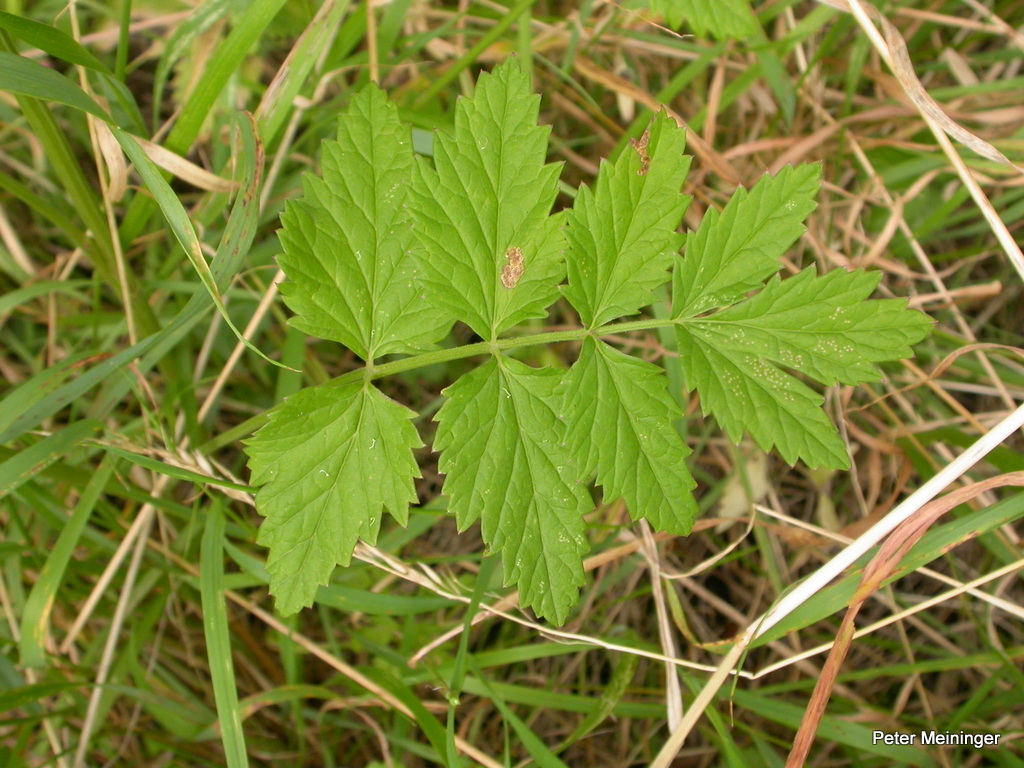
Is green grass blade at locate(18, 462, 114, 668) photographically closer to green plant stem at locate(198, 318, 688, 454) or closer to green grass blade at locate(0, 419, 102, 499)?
green grass blade at locate(0, 419, 102, 499)

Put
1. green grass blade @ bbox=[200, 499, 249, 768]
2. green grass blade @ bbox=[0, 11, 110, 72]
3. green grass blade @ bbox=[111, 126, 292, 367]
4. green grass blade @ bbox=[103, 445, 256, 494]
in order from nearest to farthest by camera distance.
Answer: green grass blade @ bbox=[0, 11, 110, 72] < green grass blade @ bbox=[111, 126, 292, 367] < green grass blade @ bbox=[103, 445, 256, 494] < green grass blade @ bbox=[200, 499, 249, 768]

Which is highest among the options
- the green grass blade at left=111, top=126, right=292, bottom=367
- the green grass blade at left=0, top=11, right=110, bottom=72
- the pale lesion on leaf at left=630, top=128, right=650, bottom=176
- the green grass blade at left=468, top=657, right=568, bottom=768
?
the green grass blade at left=0, top=11, right=110, bottom=72

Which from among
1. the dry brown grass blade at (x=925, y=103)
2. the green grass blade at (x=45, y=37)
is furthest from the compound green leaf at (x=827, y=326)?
the green grass blade at (x=45, y=37)

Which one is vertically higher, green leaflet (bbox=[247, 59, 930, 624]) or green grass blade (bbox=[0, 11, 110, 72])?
green grass blade (bbox=[0, 11, 110, 72])

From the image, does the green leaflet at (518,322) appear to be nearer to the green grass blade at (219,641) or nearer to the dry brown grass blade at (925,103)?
the green grass blade at (219,641)

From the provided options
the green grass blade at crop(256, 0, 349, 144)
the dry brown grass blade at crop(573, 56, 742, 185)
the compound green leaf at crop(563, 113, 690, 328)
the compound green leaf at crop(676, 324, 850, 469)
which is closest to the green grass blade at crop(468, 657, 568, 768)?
the compound green leaf at crop(676, 324, 850, 469)

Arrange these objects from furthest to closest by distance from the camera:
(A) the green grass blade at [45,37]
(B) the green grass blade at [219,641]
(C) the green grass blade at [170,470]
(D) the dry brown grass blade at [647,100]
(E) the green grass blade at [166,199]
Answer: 1. (D) the dry brown grass blade at [647,100]
2. (B) the green grass blade at [219,641]
3. (C) the green grass blade at [170,470]
4. (E) the green grass blade at [166,199]
5. (A) the green grass blade at [45,37]

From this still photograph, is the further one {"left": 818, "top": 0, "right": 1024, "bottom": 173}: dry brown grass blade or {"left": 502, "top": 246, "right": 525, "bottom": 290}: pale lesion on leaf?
{"left": 818, "top": 0, "right": 1024, "bottom": 173}: dry brown grass blade
